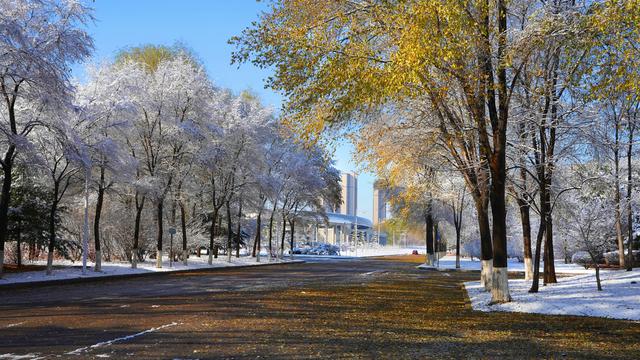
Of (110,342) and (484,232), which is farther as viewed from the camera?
(484,232)

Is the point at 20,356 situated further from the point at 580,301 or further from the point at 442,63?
the point at 580,301

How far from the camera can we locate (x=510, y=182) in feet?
79.8

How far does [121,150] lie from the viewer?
31219 mm

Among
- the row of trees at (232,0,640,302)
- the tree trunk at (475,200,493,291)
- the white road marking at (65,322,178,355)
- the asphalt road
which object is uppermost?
the row of trees at (232,0,640,302)

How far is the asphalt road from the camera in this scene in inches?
367

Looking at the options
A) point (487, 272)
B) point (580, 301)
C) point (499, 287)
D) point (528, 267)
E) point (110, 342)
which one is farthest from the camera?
point (528, 267)

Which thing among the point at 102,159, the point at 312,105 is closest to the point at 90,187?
the point at 102,159

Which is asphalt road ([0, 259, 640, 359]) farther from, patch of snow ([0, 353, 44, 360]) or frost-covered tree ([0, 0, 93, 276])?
frost-covered tree ([0, 0, 93, 276])

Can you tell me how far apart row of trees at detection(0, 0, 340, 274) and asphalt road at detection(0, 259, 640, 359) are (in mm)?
4913

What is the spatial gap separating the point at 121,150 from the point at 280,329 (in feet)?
72.0

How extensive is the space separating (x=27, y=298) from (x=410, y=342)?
12.4m

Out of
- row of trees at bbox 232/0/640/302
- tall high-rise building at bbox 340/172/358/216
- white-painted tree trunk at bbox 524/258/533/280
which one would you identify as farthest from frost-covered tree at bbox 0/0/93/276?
tall high-rise building at bbox 340/172/358/216

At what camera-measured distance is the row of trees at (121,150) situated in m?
23.2

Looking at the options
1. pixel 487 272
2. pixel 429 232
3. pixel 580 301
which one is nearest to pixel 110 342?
pixel 580 301
